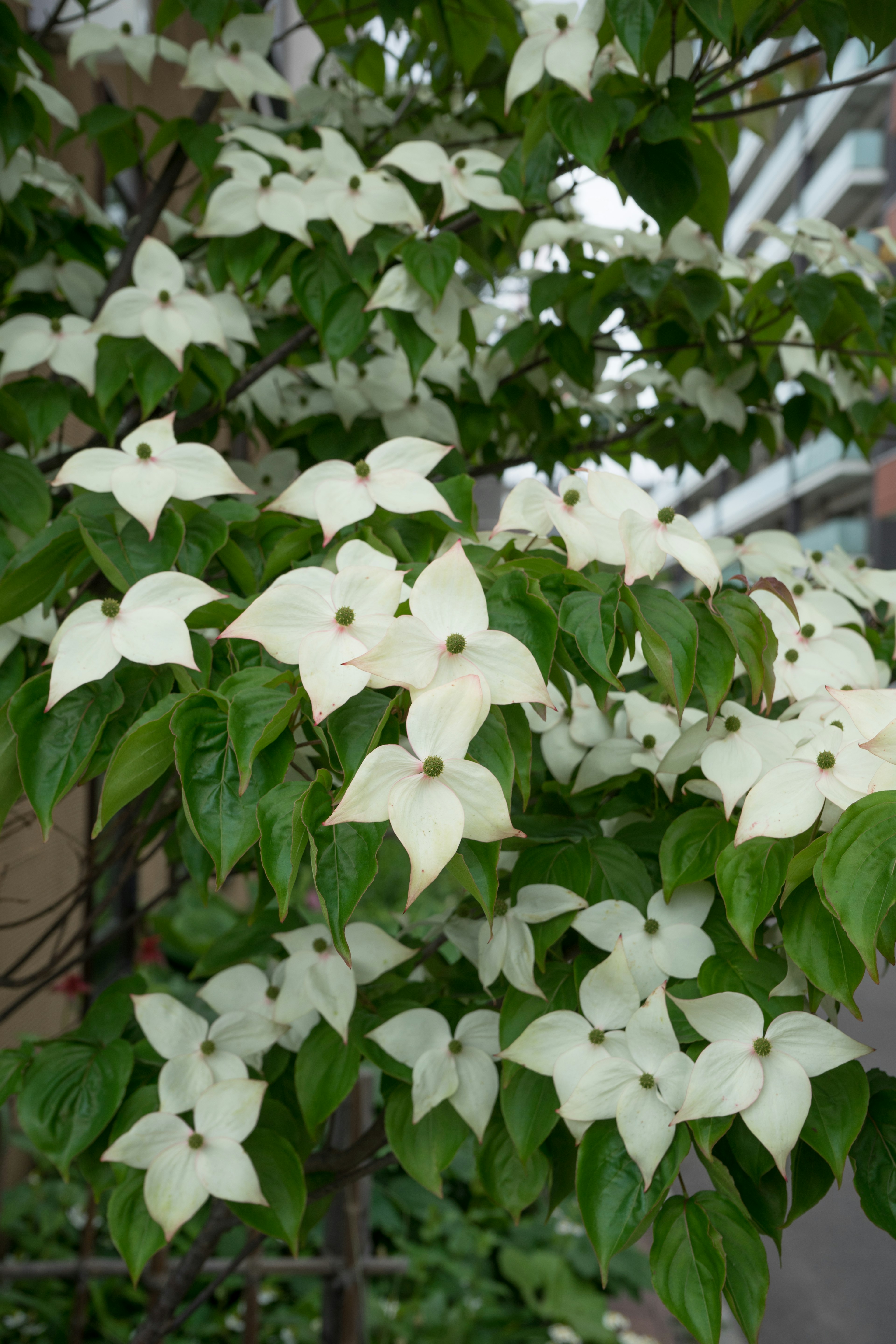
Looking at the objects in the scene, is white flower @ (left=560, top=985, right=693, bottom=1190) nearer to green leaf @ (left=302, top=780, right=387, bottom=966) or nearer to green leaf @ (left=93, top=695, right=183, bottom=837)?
green leaf @ (left=302, top=780, right=387, bottom=966)

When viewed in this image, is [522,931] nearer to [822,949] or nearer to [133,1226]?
[822,949]

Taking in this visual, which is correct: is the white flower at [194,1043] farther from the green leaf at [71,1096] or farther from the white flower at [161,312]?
the white flower at [161,312]

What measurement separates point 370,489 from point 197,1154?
463 millimetres

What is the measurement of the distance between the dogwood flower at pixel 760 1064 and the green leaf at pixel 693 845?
0.08 meters

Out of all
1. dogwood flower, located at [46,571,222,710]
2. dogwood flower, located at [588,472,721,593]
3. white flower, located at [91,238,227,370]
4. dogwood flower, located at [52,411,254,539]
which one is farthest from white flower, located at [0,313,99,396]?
dogwood flower, located at [588,472,721,593]

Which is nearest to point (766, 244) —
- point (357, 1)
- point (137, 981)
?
point (357, 1)

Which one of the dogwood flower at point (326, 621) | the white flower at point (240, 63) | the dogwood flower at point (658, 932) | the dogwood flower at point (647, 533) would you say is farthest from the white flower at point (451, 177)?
the dogwood flower at point (658, 932)

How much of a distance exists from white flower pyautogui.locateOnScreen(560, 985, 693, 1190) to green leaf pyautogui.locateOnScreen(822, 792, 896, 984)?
0.14m

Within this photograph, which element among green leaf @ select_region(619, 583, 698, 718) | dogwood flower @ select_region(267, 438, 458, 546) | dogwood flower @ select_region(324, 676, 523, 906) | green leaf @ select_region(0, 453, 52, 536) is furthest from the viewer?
green leaf @ select_region(0, 453, 52, 536)

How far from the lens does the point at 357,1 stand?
138cm

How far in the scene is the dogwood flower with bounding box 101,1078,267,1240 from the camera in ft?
2.22

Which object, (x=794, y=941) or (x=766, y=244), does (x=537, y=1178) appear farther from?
(x=766, y=244)

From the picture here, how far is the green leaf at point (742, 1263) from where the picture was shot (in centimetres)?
58

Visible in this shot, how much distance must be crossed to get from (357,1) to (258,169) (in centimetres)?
59
